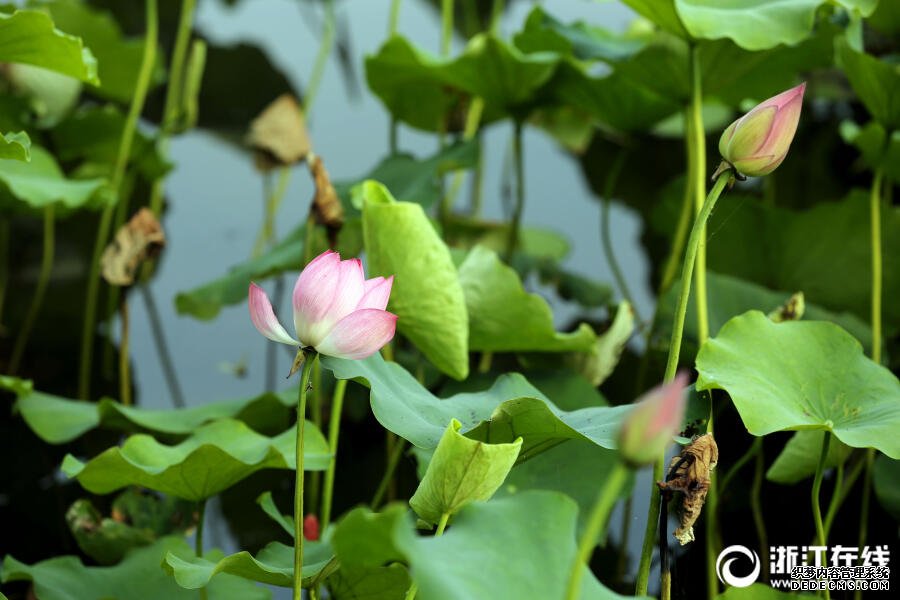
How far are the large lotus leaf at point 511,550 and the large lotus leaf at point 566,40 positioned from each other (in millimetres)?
995

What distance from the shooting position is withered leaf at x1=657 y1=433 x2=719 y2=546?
79 centimetres

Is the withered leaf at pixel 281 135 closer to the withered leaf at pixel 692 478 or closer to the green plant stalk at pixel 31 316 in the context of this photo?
the green plant stalk at pixel 31 316

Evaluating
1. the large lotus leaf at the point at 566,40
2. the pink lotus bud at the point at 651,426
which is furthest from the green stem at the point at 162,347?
the pink lotus bud at the point at 651,426

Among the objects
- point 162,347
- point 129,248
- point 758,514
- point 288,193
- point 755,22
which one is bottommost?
point 162,347

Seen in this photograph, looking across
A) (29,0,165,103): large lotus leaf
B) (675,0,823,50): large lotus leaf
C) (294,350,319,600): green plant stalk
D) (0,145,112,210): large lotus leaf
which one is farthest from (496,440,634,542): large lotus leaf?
(29,0,165,103): large lotus leaf

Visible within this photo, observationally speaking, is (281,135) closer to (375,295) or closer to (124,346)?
(124,346)

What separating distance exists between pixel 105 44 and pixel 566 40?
0.93 m

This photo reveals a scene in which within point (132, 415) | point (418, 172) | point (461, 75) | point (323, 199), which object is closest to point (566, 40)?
point (461, 75)

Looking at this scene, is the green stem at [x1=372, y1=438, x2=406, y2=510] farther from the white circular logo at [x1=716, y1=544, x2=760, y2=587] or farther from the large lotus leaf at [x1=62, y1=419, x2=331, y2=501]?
the white circular logo at [x1=716, y1=544, x2=760, y2=587]

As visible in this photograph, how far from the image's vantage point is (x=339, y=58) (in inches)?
109

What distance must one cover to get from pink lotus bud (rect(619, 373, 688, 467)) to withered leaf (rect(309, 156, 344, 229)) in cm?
79

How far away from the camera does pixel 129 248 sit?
4.42ft

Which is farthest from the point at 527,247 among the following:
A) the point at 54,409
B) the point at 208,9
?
the point at 208,9

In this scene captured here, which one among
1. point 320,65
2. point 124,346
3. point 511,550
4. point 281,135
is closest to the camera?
point 511,550
